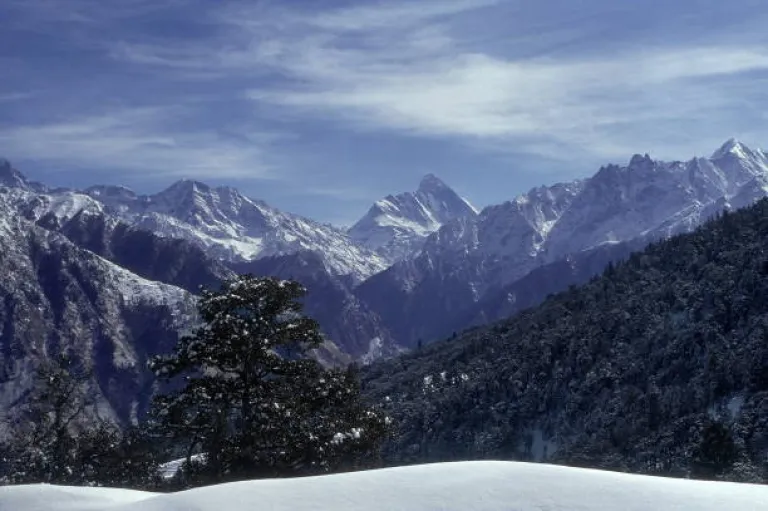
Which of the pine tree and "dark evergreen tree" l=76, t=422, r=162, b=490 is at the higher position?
the pine tree

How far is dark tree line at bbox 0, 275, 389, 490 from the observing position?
1065 inches

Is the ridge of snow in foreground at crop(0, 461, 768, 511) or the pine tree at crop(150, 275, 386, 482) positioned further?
the pine tree at crop(150, 275, 386, 482)

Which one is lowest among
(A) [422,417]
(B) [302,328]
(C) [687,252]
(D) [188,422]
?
(A) [422,417]

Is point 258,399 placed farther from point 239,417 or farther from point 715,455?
point 715,455

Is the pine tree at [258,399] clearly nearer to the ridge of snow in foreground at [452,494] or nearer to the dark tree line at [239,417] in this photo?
the dark tree line at [239,417]

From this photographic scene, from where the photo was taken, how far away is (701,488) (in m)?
13.7

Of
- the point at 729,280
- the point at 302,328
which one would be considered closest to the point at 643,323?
the point at 729,280

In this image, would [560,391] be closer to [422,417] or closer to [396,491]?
[422,417]

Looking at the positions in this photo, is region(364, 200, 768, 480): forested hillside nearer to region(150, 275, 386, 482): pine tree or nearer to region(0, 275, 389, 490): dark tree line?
region(150, 275, 386, 482): pine tree

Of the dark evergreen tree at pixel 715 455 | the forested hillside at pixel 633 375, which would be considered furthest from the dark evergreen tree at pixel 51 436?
the forested hillside at pixel 633 375

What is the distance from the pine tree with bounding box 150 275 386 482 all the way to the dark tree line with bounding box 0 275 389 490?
3 centimetres

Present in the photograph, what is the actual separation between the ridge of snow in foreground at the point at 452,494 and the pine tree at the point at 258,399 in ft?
40.2

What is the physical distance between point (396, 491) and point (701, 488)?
493 cm

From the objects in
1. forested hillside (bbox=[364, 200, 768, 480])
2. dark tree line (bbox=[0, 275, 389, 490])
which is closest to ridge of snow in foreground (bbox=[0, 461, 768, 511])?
dark tree line (bbox=[0, 275, 389, 490])
